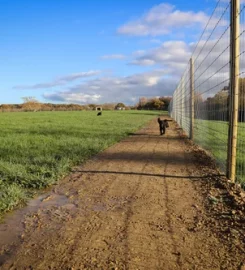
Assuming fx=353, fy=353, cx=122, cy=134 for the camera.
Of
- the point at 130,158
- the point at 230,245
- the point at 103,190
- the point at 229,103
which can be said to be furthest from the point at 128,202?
the point at 130,158

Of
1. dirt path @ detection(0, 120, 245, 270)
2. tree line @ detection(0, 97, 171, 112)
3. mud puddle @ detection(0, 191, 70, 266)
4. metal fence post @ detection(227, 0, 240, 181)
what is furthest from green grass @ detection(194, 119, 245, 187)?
tree line @ detection(0, 97, 171, 112)

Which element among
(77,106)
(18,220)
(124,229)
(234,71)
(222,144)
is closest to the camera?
→ (124,229)

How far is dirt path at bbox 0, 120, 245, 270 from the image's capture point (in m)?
3.11

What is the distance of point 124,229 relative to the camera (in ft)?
12.7

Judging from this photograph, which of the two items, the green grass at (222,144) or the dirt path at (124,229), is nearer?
the dirt path at (124,229)

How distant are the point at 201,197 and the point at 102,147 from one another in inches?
249

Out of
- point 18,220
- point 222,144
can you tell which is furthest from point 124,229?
point 222,144

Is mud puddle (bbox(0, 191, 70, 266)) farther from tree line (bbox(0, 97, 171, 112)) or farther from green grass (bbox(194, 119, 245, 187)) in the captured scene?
tree line (bbox(0, 97, 171, 112))

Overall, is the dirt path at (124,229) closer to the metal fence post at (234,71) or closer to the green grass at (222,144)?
the green grass at (222,144)

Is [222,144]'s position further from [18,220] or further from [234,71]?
[18,220]

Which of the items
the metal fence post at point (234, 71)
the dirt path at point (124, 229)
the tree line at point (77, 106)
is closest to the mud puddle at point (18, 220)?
the dirt path at point (124, 229)

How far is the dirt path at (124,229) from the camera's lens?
122 inches

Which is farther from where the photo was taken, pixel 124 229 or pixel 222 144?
pixel 222 144

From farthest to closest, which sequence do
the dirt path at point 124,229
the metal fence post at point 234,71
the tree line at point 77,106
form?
the tree line at point 77,106
the metal fence post at point 234,71
the dirt path at point 124,229
